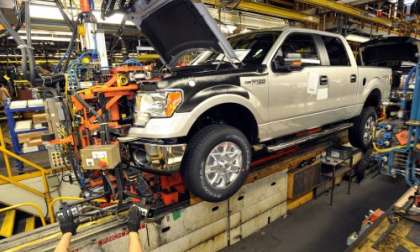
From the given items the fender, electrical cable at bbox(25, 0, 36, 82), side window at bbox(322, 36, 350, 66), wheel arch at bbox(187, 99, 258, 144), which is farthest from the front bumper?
side window at bbox(322, 36, 350, 66)

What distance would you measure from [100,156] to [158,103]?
2.15ft

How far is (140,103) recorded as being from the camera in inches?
92.0

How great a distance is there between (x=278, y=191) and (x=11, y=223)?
4030 millimetres

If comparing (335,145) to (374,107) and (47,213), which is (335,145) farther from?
(47,213)

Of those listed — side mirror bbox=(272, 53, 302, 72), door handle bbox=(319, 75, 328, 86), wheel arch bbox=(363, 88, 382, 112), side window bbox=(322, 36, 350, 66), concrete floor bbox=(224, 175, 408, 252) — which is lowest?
concrete floor bbox=(224, 175, 408, 252)

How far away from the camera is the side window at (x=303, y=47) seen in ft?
10.2

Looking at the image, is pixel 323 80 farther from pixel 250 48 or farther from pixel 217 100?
pixel 217 100

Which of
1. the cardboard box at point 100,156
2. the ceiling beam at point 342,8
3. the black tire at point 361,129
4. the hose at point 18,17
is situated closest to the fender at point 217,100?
the cardboard box at point 100,156

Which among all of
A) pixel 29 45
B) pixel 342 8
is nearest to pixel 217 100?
pixel 29 45

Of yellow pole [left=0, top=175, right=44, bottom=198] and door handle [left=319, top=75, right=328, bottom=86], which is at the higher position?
door handle [left=319, top=75, right=328, bottom=86]

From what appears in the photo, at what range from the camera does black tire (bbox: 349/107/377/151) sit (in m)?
4.29

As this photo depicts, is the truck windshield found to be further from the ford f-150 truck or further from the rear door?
the rear door

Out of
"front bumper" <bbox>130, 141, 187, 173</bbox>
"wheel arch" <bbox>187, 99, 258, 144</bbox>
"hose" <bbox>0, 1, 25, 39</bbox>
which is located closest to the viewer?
"front bumper" <bbox>130, 141, 187, 173</bbox>

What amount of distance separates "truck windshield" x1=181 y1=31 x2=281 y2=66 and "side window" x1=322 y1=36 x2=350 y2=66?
1.06 metres
